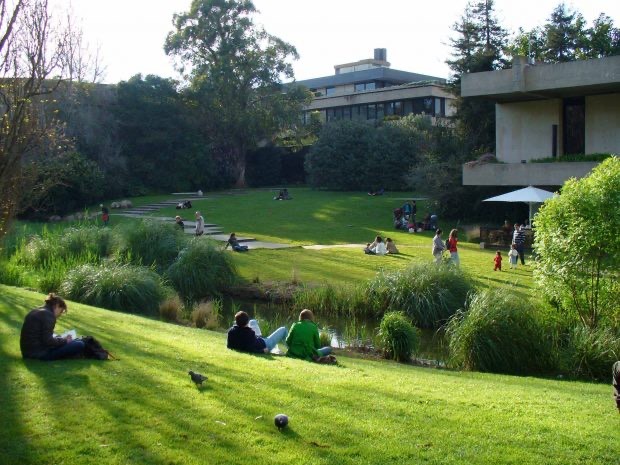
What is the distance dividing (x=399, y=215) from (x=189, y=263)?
60.4 ft

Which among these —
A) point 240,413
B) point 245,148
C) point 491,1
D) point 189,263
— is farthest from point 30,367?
point 245,148

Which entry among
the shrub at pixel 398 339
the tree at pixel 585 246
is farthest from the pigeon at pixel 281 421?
the tree at pixel 585 246

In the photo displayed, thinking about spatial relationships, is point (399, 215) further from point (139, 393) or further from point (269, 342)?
point (139, 393)

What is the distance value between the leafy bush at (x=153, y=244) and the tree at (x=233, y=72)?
112 ft

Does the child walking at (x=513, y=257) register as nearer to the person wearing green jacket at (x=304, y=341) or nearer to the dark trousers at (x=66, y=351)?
the person wearing green jacket at (x=304, y=341)

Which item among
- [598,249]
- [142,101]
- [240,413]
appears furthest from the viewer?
[142,101]

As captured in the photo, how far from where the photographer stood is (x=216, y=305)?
19328mm

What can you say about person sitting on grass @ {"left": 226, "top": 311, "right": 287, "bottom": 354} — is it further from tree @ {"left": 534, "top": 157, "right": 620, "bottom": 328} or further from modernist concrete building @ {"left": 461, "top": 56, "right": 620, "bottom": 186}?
modernist concrete building @ {"left": 461, "top": 56, "right": 620, "bottom": 186}

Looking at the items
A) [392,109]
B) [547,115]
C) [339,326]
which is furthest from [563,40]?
[339,326]

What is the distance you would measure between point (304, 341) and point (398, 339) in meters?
3.46

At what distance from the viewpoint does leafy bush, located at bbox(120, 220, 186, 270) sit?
2314 centimetres

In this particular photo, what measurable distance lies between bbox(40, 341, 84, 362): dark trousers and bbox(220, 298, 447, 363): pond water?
7032 mm

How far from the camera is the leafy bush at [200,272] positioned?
21312mm

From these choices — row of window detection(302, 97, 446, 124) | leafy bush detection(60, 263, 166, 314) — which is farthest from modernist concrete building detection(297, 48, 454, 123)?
leafy bush detection(60, 263, 166, 314)
